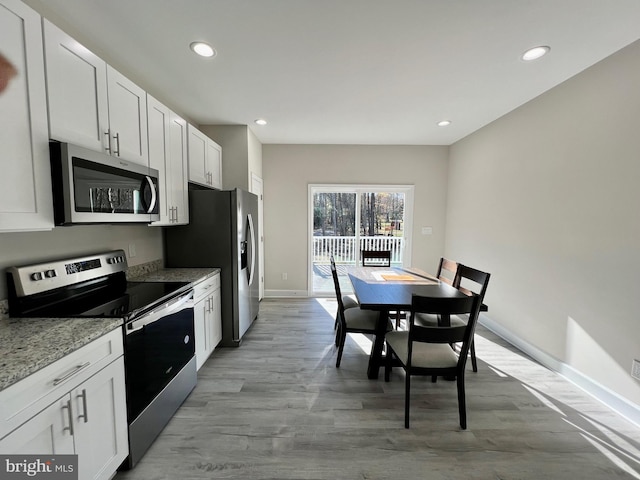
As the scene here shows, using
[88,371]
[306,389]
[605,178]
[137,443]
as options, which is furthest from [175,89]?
[605,178]

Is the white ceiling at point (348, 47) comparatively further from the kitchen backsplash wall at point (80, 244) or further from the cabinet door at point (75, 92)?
the kitchen backsplash wall at point (80, 244)

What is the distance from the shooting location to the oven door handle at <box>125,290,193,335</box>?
1.48 metres

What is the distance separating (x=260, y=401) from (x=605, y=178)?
10.6ft

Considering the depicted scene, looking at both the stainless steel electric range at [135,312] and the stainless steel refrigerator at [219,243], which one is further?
the stainless steel refrigerator at [219,243]

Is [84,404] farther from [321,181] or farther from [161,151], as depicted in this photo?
[321,181]

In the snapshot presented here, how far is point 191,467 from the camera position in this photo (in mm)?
1537

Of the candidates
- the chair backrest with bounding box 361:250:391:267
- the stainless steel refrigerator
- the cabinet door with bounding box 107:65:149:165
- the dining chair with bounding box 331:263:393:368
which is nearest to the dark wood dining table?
the dining chair with bounding box 331:263:393:368

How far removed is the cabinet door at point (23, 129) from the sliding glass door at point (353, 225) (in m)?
3.50

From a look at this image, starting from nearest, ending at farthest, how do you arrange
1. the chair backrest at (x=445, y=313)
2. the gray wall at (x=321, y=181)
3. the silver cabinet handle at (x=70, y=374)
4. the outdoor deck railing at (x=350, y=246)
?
the silver cabinet handle at (x=70, y=374) < the chair backrest at (x=445, y=313) < the gray wall at (x=321, y=181) < the outdoor deck railing at (x=350, y=246)

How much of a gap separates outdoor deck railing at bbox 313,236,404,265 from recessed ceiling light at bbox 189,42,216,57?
316cm

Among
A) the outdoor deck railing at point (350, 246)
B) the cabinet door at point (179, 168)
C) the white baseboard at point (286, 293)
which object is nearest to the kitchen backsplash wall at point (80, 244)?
the cabinet door at point (179, 168)

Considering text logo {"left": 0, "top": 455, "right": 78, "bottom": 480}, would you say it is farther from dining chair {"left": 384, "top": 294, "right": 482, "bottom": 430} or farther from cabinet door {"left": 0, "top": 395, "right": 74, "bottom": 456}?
dining chair {"left": 384, "top": 294, "right": 482, "bottom": 430}

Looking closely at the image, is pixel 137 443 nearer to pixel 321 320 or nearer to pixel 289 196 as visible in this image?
pixel 321 320

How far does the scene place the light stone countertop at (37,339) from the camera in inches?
37.2
